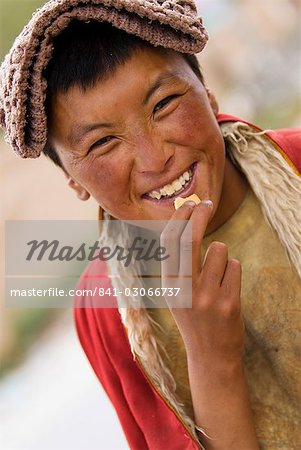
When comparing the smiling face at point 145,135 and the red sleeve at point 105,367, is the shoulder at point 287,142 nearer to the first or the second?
the smiling face at point 145,135

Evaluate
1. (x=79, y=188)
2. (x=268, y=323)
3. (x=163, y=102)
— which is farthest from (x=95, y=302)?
(x=163, y=102)

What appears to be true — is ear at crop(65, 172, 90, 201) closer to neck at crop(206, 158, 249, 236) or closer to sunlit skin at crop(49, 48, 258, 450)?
sunlit skin at crop(49, 48, 258, 450)

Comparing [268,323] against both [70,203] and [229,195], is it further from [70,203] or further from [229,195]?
[70,203]

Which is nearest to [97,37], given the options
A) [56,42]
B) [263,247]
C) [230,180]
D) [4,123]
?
[56,42]

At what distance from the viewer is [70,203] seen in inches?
100

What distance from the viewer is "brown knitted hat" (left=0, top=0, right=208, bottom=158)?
935mm

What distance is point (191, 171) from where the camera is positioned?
3.39 ft

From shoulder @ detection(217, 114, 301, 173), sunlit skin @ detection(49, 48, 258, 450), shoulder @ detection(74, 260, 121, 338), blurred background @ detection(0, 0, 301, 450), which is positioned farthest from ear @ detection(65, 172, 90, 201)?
blurred background @ detection(0, 0, 301, 450)

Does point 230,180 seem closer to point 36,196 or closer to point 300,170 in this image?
point 300,170

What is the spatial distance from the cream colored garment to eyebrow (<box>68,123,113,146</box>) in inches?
11.5

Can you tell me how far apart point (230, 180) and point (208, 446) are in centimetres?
46

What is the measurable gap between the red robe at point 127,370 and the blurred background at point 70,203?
607 millimetres

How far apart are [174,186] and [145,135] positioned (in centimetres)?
9

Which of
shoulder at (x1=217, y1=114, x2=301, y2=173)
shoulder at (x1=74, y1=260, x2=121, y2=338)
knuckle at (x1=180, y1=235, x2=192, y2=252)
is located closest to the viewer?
knuckle at (x1=180, y1=235, x2=192, y2=252)
